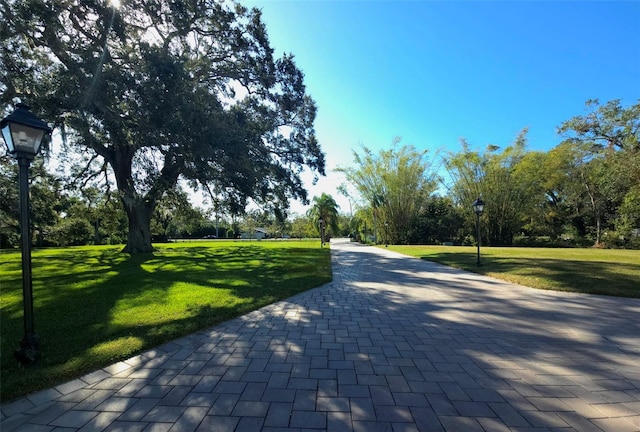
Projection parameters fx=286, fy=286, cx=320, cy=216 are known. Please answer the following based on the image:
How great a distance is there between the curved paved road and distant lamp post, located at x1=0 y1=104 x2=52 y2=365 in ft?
2.72

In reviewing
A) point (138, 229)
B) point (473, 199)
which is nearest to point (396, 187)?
point (473, 199)

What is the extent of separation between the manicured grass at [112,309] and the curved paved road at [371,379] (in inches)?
13.1

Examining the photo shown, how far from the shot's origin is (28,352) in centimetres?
292

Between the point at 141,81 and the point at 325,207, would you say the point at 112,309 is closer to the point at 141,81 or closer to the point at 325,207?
the point at 141,81

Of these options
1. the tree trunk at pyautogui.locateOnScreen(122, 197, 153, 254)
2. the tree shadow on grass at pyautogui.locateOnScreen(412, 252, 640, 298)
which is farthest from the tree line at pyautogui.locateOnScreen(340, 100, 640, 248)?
the tree trunk at pyautogui.locateOnScreen(122, 197, 153, 254)

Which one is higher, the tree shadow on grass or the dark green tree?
the dark green tree

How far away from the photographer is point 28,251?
3016 mm

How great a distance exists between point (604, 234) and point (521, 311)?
2708 centimetres

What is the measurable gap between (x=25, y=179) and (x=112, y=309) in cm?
261

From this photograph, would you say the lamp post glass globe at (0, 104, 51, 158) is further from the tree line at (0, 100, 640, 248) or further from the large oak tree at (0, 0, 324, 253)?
the tree line at (0, 100, 640, 248)

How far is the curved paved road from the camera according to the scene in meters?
2.05

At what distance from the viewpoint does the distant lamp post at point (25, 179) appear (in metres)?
2.93

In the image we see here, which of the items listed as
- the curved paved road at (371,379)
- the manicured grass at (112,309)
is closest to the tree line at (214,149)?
the manicured grass at (112,309)

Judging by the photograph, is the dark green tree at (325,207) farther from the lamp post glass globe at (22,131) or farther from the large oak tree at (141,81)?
the lamp post glass globe at (22,131)
